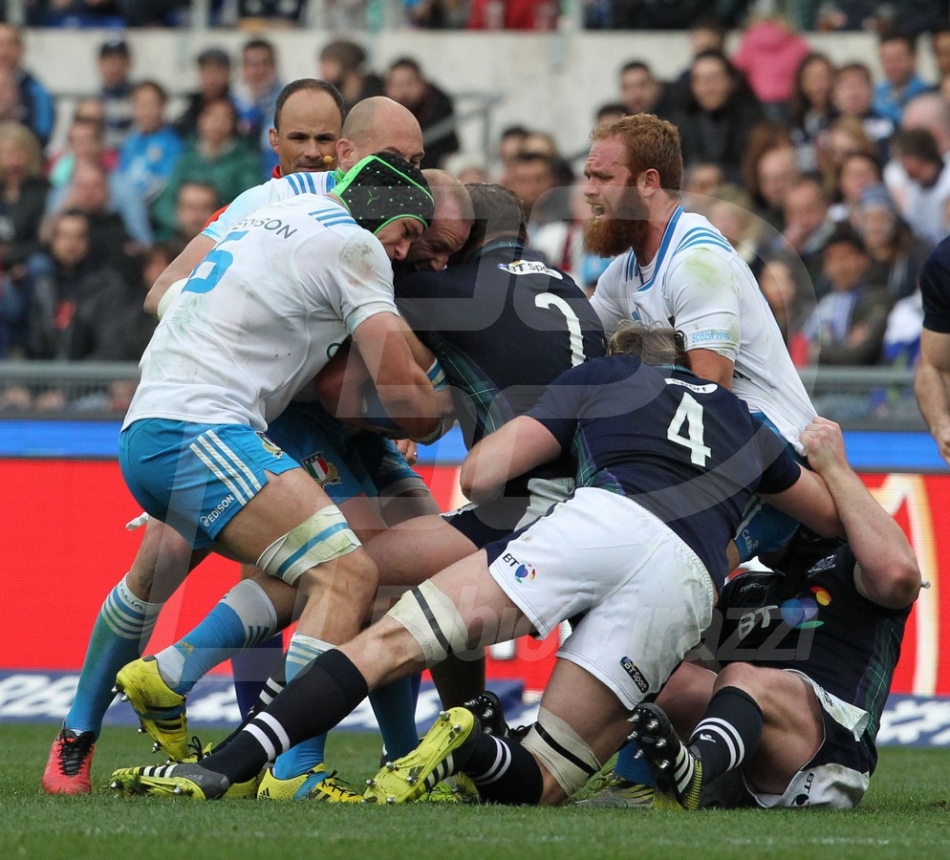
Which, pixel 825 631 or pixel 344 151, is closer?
pixel 825 631

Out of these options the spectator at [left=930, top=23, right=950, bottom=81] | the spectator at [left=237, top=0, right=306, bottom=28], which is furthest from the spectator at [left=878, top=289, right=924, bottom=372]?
the spectator at [left=237, top=0, right=306, bottom=28]

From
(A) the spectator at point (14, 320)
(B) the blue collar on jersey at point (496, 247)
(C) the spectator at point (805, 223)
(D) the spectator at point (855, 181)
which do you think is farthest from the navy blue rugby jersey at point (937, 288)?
(A) the spectator at point (14, 320)

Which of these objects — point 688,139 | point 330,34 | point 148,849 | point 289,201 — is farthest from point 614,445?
point 330,34

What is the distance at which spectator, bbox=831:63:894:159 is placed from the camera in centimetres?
1245

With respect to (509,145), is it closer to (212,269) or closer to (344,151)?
(344,151)

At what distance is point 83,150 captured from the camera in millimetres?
13352

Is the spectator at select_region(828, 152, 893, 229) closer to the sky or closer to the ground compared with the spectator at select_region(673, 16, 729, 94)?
closer to the ground

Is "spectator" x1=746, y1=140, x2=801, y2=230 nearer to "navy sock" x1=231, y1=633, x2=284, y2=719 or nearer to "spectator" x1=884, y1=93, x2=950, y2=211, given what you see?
"spectator" x1=884, y1=93, x2=950, y2=211

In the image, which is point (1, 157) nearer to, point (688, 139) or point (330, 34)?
point (330, 34)

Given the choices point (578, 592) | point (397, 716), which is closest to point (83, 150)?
point (397, 716)

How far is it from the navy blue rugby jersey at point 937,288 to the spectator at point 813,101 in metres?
5.50

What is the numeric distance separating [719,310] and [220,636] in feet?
7.34

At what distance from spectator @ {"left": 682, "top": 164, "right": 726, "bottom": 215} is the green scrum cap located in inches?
214

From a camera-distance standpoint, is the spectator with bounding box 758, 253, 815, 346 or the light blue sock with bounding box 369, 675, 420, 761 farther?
the spectator with bounding box 758, 253, 815, 346
